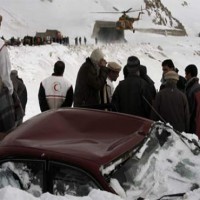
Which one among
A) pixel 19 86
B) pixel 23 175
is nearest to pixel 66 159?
pixel 23 175

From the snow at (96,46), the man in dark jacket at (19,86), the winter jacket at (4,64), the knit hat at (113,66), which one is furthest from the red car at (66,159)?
the man in dark jacket at (19,86)

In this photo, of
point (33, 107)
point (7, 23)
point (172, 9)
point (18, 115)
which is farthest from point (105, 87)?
point (172, 9)

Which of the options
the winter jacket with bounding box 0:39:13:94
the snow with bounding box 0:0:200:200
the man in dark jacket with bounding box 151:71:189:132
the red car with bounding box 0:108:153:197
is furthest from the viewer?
the man in dark jacket with bounding box 151:71:189:132

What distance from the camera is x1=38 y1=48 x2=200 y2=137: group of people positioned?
20.1 feet

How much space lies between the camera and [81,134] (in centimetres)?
406

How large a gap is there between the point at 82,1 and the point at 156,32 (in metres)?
11.4

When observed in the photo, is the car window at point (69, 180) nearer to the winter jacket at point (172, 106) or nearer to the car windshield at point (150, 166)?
the car windshield at point (150, 166)

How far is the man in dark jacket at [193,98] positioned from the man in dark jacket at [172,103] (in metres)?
0.43

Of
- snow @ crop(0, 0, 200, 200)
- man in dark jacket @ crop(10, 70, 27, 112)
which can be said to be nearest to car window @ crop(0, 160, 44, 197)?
snow @ crop(0, 0, 200, 200)

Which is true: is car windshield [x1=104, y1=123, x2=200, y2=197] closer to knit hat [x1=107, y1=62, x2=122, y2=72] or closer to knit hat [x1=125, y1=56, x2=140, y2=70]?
knit hat [x1=125, y1=56, x2=140, y2=70]

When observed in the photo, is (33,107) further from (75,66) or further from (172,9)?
(172,9)

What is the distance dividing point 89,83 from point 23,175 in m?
2.91

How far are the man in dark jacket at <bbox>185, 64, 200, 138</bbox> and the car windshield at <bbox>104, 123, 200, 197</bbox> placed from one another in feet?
6.99

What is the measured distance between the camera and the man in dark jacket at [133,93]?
20.4 ft
